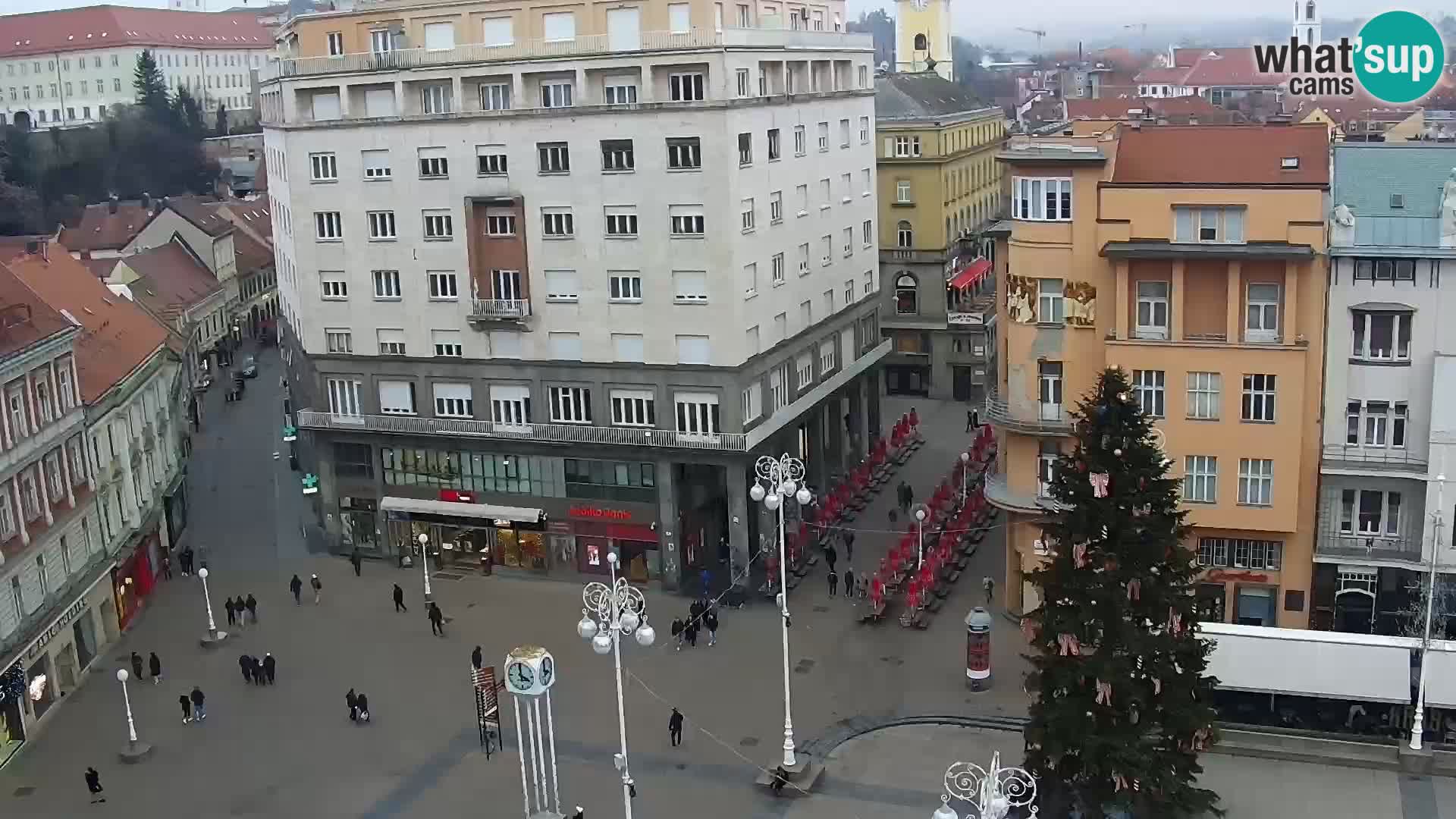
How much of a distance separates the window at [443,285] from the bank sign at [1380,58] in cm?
3059

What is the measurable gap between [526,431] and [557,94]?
1249cm

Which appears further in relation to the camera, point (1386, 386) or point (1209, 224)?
point (1209, 224)

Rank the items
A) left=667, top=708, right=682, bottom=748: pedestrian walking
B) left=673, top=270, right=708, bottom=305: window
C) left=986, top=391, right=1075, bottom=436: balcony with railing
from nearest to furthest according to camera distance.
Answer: left=667, top=708, right=682, bottom=748: pedestrian walking, left=986, top=391, right=1075, bottom=436: balcony with railing, left=673, top=270, right=708, bottom=305: window

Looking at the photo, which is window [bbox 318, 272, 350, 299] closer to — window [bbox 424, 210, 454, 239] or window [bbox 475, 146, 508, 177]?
window [bbox 424, 210, 454, 239]

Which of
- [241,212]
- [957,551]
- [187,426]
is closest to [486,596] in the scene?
[957,551]

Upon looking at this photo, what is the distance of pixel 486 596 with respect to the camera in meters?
54.6

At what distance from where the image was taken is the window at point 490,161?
2101 inches

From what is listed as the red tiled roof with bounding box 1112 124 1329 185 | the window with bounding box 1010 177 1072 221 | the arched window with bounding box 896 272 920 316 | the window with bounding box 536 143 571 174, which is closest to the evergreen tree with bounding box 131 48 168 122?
the arched window with bounding box 896 272 920 316

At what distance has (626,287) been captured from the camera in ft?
173

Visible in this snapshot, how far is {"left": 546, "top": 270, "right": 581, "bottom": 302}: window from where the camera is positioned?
2104 inches

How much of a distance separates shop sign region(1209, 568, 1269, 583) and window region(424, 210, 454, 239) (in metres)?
29.7

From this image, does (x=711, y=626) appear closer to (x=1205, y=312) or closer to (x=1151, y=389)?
(x=1151, y=389)

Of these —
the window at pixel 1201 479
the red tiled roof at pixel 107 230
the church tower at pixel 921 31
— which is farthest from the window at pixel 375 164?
the church tower at pixel 921 31

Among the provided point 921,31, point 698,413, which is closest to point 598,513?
point 698,413
